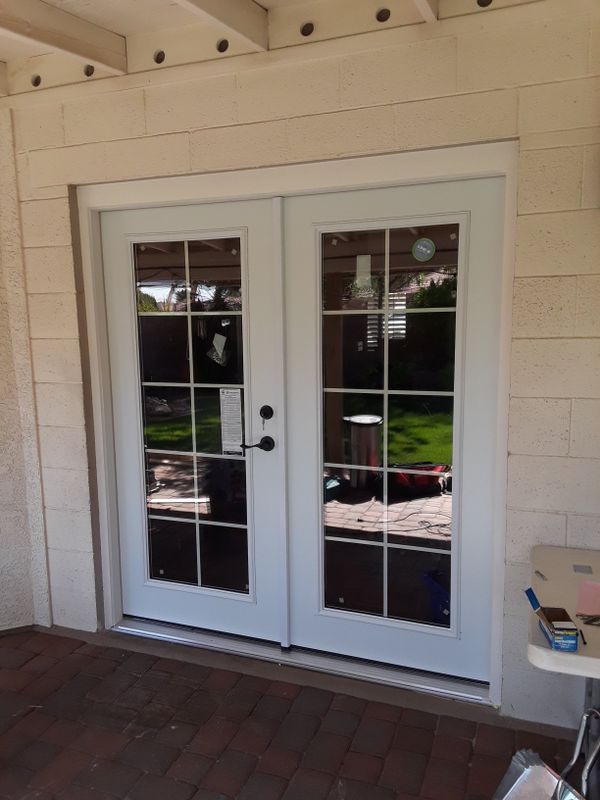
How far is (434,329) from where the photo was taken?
2.47m

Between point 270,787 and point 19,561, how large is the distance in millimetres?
1727

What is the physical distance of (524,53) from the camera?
2.11m

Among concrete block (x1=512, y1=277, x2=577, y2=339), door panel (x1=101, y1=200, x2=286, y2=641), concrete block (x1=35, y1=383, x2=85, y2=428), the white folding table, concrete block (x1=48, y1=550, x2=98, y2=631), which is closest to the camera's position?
the white folding table

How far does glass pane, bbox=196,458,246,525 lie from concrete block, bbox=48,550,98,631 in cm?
64

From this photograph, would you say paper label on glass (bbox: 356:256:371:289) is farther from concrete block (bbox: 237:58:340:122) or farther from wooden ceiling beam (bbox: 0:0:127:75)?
wooden ceiling beam (bbox: 0:0:127:75)

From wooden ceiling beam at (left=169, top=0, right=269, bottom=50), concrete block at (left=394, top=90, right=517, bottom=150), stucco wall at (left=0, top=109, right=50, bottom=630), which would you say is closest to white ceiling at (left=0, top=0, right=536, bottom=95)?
wooden ceiling beam at (left=169, top=0, right=269, bottom=50)

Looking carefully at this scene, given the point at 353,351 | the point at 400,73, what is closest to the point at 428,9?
the point at 400,73

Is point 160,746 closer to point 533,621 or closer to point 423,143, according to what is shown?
point 533,621

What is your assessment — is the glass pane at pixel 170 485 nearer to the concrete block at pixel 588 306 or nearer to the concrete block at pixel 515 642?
the concrete block at pixel 515 642

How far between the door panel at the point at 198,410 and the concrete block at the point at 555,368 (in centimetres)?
98

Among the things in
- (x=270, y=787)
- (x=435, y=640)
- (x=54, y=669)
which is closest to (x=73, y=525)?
(x=54, y=669)

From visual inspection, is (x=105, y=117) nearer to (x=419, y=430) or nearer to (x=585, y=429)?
(x=419, y=430)

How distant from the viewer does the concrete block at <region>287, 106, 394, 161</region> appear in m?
2.33

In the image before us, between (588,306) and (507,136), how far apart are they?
2.15ft
